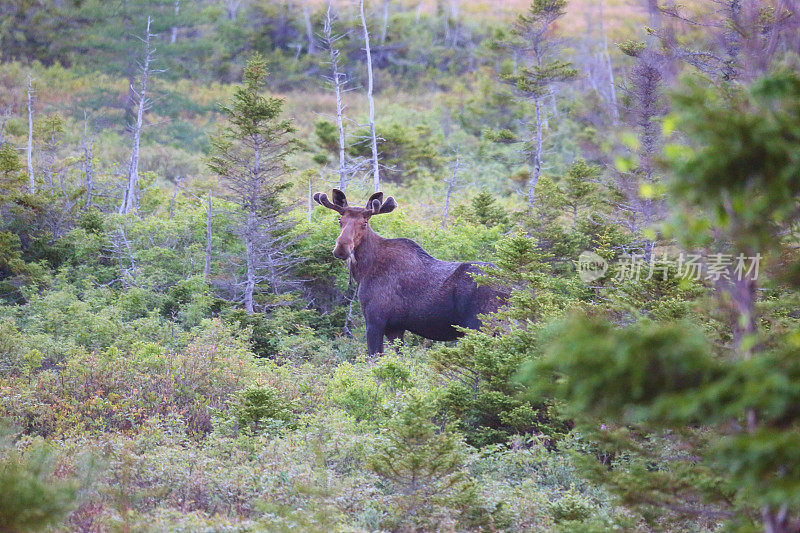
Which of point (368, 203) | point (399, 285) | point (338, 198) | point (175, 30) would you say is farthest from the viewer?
point (175, 30)

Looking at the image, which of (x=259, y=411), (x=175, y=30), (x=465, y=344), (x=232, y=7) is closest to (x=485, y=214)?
(x=465, y=344)

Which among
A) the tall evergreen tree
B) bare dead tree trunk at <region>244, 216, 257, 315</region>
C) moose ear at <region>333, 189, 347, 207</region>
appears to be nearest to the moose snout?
moose ear at <region>333, 189, 347, 207</region>

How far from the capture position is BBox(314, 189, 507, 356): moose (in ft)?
35.5

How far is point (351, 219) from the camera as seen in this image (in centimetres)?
1136

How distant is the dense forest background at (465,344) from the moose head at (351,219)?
6.10 ft

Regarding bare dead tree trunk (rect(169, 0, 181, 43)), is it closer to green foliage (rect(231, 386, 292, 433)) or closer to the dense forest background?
the dense forest background

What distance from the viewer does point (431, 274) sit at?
11148 millimetres

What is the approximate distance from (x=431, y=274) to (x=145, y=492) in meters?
6.32

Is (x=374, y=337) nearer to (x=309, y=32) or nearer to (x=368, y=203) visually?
(x=368, y=203)

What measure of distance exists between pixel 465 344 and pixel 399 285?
3.64m

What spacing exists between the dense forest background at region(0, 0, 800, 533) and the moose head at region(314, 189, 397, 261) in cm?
186

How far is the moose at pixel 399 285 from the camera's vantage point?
426 inches

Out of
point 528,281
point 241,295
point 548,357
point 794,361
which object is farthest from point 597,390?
point 241,295

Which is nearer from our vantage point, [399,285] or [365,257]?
[399,285]
